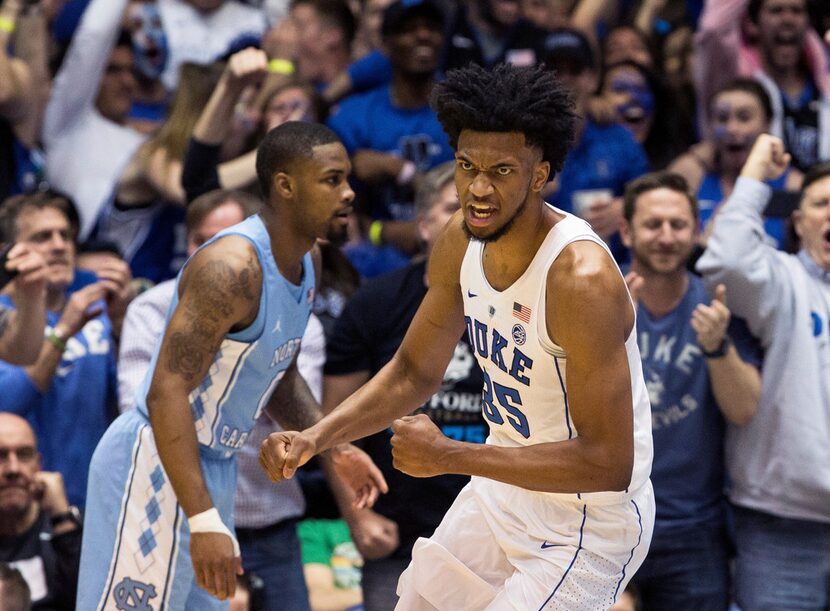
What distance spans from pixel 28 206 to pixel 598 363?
319 centimetres

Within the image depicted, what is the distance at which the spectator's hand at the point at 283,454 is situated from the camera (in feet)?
11.4

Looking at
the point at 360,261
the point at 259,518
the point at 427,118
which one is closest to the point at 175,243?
the point at 360,261

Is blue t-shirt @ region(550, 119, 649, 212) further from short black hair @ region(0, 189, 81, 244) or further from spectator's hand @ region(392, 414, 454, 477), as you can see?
spectator's hand @ region(392, 414, 454, 477)

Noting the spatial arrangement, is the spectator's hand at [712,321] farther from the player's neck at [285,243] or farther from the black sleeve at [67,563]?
the black sleeve at [67,563]

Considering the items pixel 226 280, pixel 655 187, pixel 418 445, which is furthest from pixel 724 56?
pixel 418 445

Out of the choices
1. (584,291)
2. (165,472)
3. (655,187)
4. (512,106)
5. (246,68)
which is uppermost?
(512,106)

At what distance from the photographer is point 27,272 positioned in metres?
5.01

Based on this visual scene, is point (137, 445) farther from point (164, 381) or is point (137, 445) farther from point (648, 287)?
point (648, 287)

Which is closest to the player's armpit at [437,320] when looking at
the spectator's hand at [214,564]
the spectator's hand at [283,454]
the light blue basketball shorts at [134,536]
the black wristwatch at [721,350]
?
the spectator's hand at [283,454]

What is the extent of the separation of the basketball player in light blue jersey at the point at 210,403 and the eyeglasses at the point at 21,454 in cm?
94

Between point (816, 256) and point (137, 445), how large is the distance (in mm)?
2804

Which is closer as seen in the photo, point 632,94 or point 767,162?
point 767,162

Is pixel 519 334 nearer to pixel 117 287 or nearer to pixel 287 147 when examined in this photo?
pixel 287 147

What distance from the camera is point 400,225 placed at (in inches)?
247
